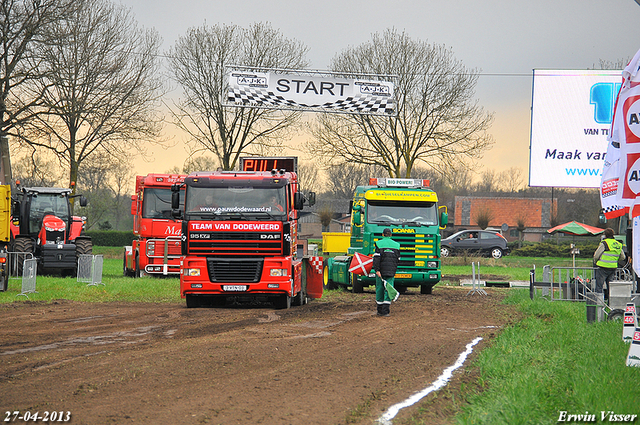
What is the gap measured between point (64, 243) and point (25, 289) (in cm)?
706

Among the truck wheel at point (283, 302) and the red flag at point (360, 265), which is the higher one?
the red flag at point (360, 265)

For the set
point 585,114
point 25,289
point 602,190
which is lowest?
point 25,289

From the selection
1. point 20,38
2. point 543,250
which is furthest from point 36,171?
point 543,250

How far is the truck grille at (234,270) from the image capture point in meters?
14.3

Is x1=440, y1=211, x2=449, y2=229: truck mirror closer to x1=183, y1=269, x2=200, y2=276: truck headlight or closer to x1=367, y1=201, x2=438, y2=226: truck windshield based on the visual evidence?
x1=367, y1=201, x2=438, y2=226: truck windshield

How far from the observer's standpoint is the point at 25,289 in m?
17.3

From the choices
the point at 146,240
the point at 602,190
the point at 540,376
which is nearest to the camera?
the point at 540,376

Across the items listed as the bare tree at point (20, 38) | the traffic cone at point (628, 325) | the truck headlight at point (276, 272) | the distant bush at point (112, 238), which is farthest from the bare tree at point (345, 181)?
the traffic cone at point (628, 325)

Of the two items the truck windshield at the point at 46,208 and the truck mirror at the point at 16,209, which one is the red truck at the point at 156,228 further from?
the truck mirror at the point at 16,209

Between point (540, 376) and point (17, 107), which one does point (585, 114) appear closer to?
point (540, 376)

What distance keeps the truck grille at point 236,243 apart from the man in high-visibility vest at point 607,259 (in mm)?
6942

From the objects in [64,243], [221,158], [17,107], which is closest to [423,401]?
[64,243]

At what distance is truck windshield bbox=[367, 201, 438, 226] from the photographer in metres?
19.4

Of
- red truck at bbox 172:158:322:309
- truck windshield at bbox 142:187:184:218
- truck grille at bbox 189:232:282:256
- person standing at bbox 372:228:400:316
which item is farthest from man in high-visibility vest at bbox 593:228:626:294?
truck windshield at bbox 142:187:184:218
